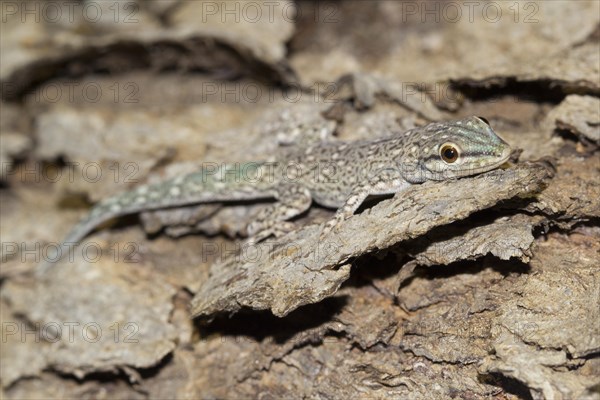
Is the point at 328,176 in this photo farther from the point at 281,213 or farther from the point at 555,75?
the point at 555,75

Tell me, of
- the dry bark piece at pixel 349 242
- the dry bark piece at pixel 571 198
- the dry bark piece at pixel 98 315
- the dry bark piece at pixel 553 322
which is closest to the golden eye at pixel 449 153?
the dry bark piece at pixel 349 242

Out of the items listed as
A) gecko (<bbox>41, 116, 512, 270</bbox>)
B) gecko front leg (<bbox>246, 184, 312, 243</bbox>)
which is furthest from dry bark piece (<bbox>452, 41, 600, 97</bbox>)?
gecko front leg (<bbox>246, 184, 312, 243</bbox>)

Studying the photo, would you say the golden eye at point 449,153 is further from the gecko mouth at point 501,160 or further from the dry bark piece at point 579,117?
the dry bark piece at point 579,117

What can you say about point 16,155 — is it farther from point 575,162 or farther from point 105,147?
point 575,162

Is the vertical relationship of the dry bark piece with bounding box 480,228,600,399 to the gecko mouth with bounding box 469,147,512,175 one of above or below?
below

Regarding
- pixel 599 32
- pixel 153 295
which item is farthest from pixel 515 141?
pixel 153 295

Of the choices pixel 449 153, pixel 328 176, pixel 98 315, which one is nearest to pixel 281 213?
pixel 328 176

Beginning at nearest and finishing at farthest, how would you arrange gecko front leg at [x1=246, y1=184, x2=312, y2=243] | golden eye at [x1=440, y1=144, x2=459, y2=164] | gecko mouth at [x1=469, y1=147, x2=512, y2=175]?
gecko mouth at [x1=469, y1=147, x2=512, y2=175]
golden eye at [x1=440, y1=144, x2=459, y2=164]
gecko front leg at [x1=246, y1=184, x2=312, y2=243]

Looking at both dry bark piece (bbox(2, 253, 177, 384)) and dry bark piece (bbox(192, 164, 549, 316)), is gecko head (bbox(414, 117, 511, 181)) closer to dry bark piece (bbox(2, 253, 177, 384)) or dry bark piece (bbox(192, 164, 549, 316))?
dry bark piece (bbox(192, 164, 549, 316))
